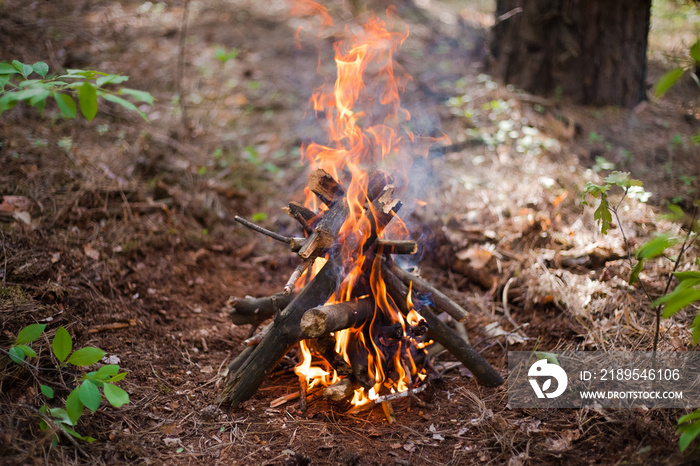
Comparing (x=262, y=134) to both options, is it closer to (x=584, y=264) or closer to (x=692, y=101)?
(x=584, y=264)

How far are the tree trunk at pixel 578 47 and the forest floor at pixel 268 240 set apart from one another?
24 centimetres

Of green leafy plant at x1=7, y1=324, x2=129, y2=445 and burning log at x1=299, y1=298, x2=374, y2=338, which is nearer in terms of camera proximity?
green leafy plant at x1=7, y1=324, x2=129, y2=445

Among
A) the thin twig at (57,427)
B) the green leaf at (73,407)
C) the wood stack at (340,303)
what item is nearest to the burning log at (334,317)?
the wood stack at (340,303)

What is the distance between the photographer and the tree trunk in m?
5.17

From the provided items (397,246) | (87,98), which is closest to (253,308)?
(397,246)

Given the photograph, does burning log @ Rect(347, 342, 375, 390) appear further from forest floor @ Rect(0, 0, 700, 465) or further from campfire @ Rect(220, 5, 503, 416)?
forest floor @ Rect(0, 0, 700, 465)

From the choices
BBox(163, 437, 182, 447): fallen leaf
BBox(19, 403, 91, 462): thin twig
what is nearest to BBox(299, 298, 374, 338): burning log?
BBox(163, 437, 182, 447): fallen leaf

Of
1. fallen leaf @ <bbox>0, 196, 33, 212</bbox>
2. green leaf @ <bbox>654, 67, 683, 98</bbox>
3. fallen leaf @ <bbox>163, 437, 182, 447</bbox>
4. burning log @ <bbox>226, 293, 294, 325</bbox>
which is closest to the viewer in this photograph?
green leaf @ <bbox>654, 67, 683, 98</bbox>

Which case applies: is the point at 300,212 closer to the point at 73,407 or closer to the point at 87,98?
the point at 87,98

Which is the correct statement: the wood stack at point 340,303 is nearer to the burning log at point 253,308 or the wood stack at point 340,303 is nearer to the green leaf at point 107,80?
the burning log at point 253,308

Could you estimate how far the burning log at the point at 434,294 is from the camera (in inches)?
110

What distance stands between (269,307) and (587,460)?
6.60 feet

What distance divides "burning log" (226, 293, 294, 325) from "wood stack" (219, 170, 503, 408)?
2cm

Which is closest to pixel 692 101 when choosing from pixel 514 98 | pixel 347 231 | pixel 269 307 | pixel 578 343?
pixel 514 98
